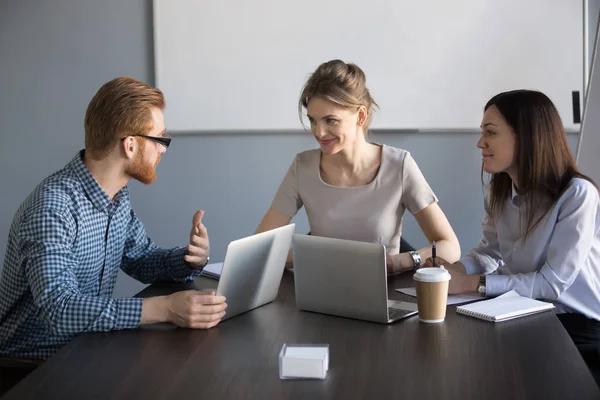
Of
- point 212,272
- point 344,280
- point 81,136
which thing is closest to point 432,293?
point 344,280

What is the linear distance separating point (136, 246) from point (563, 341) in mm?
1280

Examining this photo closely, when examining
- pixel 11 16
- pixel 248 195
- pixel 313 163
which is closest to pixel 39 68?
pixel 11 16

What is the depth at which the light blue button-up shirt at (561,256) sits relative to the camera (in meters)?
1.94

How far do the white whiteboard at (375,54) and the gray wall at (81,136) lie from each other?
137 millimetres

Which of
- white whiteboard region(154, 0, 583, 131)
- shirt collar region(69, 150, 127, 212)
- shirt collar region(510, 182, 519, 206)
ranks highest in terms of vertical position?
white whiteboard region(154, 0, 583, 131)

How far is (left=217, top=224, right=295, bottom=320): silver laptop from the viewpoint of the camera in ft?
5.49

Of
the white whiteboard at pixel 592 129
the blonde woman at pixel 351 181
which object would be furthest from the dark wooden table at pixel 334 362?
the white whiteboard at pixel 592 129

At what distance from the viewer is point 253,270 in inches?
69.6

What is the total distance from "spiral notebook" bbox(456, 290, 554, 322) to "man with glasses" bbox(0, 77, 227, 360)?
598 millimetres

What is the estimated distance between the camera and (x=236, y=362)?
1.41 m

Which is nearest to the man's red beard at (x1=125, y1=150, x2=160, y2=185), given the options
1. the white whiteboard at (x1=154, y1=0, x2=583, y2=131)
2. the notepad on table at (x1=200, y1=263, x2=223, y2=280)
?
the notepad on table at (x1=200, y1=263, x2=223, y2=280)

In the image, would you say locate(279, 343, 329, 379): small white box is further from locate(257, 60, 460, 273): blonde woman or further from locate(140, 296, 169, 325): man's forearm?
locate(257, 60, 460, 273): blonde woman

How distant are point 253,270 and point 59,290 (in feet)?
1.49

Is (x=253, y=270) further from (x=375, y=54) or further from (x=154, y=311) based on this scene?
(x=375, y=54)
